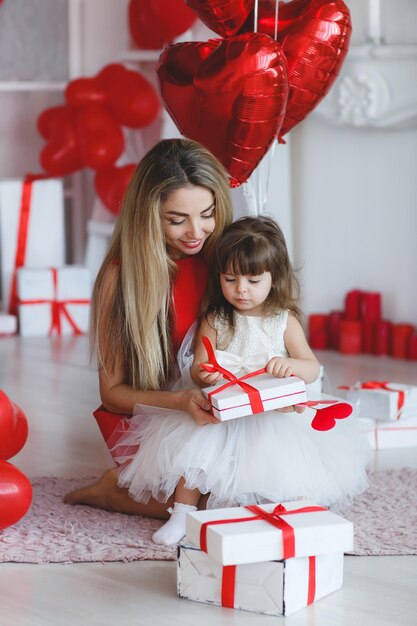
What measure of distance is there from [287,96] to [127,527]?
1087 mm

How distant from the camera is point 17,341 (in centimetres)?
423

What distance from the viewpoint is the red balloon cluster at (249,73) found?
2373mm

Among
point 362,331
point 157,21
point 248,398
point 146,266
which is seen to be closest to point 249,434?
point 248,398

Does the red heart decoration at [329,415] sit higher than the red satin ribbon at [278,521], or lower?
higher

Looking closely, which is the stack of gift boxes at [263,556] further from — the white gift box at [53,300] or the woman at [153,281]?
the white gift box at [53,300]

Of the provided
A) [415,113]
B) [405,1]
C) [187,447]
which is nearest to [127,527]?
[187,447]

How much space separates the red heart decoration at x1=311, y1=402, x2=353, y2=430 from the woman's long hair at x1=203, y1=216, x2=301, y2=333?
0.82ft

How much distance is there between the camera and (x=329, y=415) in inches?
77.3

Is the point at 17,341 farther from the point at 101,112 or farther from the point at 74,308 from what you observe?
the point at 101,112

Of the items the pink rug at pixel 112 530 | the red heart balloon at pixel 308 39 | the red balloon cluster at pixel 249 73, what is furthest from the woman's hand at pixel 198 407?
the red heart balloon at pixel 308 39

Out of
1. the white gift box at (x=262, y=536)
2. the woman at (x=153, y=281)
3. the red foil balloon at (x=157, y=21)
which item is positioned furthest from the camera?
the red foil balloon at (x=157, y=21)

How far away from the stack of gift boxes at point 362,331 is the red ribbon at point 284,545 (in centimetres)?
213

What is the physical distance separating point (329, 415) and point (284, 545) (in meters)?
0.42

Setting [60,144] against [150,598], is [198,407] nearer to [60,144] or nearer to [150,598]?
[150,598]
